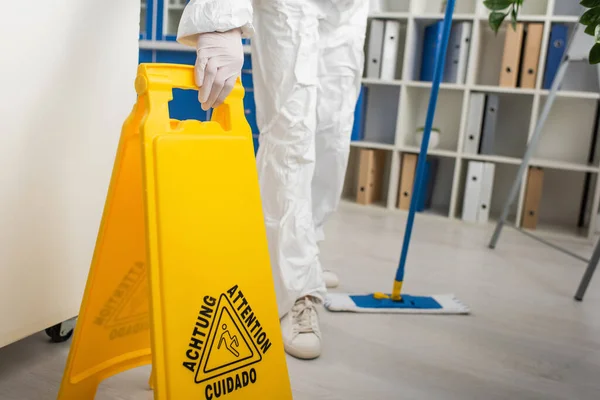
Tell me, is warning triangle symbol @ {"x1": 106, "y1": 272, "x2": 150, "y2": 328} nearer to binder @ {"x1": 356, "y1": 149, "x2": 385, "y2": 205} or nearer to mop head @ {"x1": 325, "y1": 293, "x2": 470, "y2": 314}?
mop head @ {"x1": 325, "y1": 293, "x2": 470, "y2": 314}

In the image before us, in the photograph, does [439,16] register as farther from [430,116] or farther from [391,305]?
[391,305]

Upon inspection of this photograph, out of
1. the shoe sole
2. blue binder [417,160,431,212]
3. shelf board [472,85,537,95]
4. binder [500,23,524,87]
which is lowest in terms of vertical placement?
the shoe sole

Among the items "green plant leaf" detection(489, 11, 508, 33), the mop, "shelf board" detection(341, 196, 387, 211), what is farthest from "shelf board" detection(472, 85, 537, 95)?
"green plant leaf" detection(489, 11, 508, 33)

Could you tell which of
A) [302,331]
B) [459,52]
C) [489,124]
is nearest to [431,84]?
[459,52]

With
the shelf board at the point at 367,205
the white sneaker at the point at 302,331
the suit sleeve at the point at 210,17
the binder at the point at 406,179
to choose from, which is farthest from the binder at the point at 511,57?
the suit sleeve at the point at 210,17

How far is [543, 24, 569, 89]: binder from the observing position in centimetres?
255

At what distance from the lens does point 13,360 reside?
3.41 feet

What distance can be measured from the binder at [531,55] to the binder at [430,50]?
412 mm

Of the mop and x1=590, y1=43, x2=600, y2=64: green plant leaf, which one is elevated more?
x1=590, y1=43, x2=600, y2=64: green plant leaf

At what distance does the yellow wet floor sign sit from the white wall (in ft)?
0.59

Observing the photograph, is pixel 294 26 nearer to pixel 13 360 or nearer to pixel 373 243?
pixel 13 360

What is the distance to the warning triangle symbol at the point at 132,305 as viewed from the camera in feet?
2.98

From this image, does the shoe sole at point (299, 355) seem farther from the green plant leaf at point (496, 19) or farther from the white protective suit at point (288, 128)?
the green plant leaf at point (496, 19)

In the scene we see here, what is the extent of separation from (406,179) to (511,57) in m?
0.76
